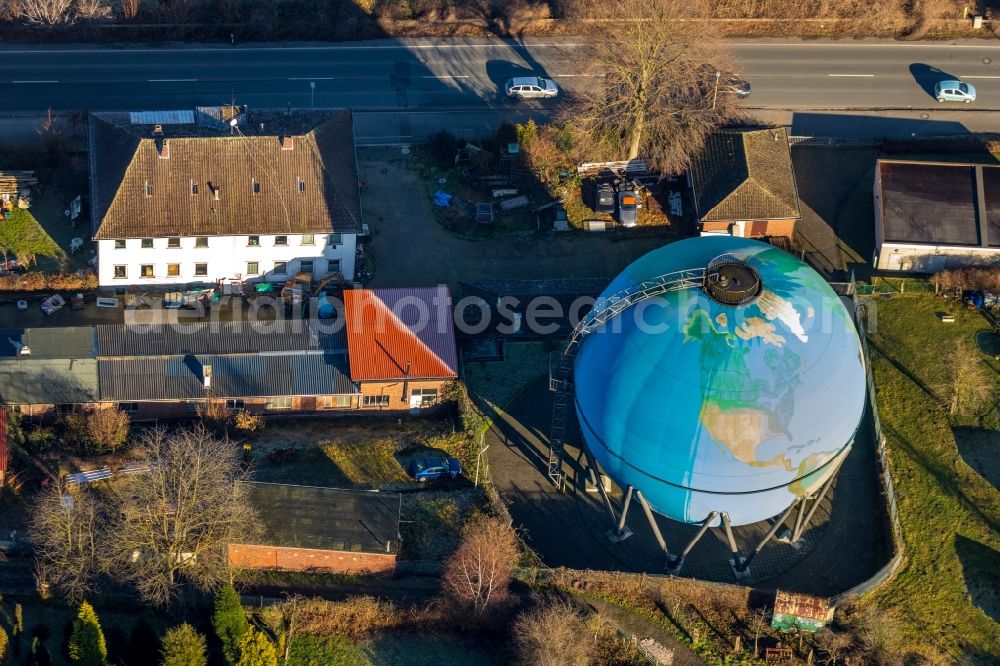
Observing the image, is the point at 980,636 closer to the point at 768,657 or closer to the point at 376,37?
the point at 768,657

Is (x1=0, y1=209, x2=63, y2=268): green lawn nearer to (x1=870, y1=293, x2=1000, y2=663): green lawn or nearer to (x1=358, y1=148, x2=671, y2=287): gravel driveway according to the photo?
(x1=358, y1=148, x2=671, y2=287): gravel driveway

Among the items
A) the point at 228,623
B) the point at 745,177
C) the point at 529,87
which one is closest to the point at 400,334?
the point at 228,623

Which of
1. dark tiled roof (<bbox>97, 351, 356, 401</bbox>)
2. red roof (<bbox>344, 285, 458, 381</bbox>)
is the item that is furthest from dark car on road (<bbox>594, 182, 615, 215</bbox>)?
dark tiled roof (<bbox>97, 351, 356, 401</bbox>)

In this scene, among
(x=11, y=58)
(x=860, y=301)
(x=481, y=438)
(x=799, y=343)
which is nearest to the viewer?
(x=799, y=343)

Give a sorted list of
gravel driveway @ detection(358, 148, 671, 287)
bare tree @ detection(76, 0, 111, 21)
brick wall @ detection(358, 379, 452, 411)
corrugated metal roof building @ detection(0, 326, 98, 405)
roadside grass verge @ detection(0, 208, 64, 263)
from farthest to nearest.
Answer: bare tree @ detection(76, 0, 111, 21) → gravel driveway @ detection(358, 148, 671, 287) → roadside grass verge @ detection(0, 208, 64, 263) → brick wall @ detection(358, 379, 452, 411) → corrugated metal roof building @ detection(0, 326, 98, 405)

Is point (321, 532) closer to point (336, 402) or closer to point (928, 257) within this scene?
point (336, 402)

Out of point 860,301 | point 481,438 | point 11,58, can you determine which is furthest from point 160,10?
point 860,301

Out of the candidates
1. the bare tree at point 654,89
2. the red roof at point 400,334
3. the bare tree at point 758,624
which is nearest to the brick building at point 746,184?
the bare tree at point 654,89
